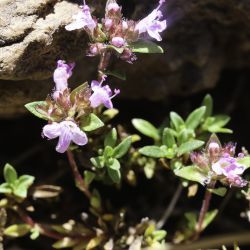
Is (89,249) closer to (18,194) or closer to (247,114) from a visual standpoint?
(18,194)

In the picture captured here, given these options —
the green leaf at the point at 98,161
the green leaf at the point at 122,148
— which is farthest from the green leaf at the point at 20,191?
the green leaf at the point at 122,148

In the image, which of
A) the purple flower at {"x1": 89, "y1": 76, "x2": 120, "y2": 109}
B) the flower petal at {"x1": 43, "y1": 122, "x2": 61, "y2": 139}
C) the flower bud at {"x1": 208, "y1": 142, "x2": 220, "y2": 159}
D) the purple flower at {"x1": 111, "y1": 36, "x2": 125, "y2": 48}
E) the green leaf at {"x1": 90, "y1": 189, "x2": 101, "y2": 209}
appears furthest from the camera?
the green leaf at {"x1": 90, "y1": 189, "x2": 101, "y2": 209}

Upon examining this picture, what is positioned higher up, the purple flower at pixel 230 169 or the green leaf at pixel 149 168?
the purple flower at pixel 230 169

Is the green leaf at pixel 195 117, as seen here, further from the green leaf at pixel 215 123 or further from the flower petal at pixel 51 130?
the flower petal at pixel 51 130

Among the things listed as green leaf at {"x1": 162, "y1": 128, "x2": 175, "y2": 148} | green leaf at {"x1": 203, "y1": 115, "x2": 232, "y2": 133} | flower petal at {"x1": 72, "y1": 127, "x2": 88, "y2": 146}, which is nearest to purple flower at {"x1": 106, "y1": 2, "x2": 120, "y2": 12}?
flower petal at {"x1": 72, "y1": 127, "x2": 88, "y2": 146}

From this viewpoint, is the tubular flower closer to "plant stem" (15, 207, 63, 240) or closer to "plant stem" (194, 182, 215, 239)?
"plant stem" (194, 182, 215, 239)

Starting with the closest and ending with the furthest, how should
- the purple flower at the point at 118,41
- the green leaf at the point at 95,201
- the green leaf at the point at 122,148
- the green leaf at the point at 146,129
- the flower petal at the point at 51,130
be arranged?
the flower petal at the point at 51,130, the purple flower at the point at 118,41, the green leaf at the point at 122,148, the green leaf at the point at 95,201, the green leaf at the point at 146,129
